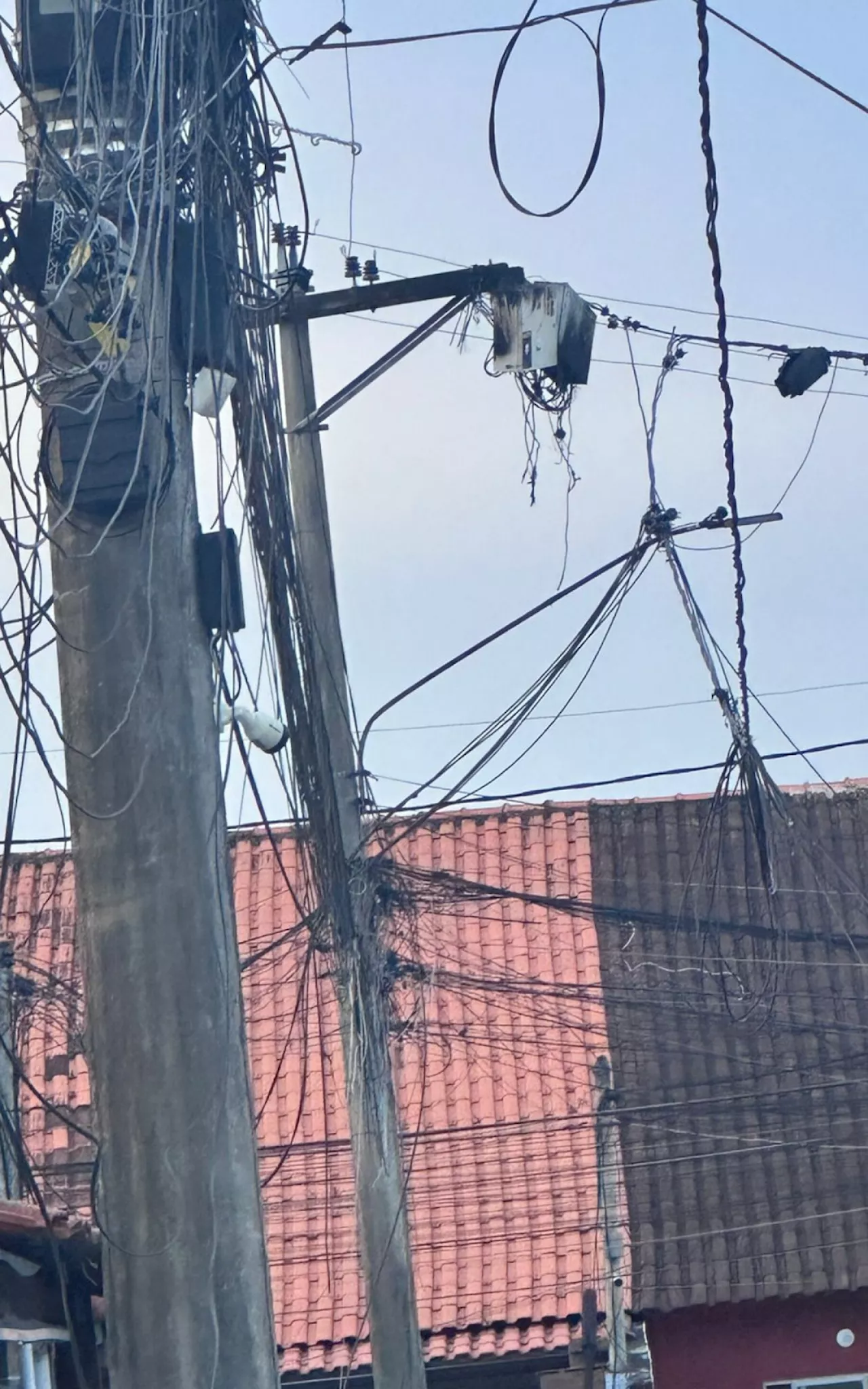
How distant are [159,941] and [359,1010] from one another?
385 cm

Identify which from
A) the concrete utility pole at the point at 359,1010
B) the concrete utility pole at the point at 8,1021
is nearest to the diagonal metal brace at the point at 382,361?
the concrete utility pole at the point at 359,1010

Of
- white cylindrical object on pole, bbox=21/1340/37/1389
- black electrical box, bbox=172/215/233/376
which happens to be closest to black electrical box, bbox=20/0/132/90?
black electrical box, bbox=172/215/233/376

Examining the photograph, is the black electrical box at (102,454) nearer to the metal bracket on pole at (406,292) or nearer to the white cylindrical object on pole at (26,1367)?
the metal bracket on pole at (406,292)

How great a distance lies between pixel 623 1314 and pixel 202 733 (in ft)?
26.0

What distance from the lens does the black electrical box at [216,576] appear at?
4117mm

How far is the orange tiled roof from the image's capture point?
38.9 feet

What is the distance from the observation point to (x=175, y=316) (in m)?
4.25

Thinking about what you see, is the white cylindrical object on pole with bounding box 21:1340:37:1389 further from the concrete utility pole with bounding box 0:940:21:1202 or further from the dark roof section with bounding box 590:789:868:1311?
the dark roof section with bounding box 590:789:868:1311

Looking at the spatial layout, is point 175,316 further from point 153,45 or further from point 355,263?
point 355,263

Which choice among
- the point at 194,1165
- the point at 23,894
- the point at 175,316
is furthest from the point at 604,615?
the point at 23,894

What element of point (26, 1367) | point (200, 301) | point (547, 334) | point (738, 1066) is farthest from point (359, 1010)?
point (738, 1066)

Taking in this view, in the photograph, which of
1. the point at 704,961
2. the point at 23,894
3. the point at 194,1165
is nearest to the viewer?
the point at 194,1165

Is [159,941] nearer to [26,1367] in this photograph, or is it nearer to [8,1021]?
[26,1367]

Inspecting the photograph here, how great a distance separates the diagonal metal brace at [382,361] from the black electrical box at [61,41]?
3.28m
